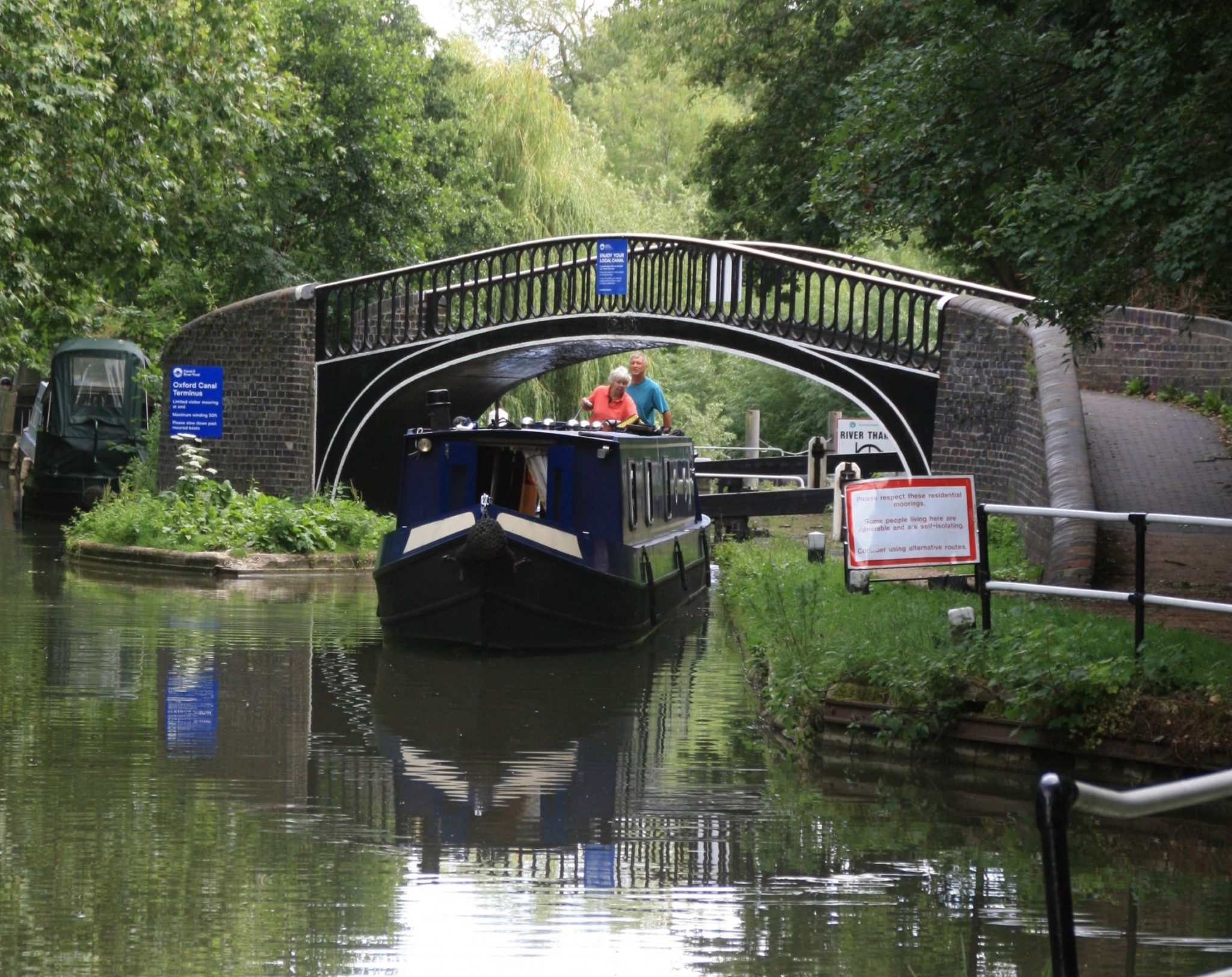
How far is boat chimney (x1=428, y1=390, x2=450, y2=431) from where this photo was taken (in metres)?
14.1

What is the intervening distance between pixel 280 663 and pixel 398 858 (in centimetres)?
560

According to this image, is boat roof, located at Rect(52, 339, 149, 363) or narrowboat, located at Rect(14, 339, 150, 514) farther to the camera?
boat roof, located at Rect(52, 339, 149, 363)

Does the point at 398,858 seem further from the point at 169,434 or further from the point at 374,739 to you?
the point at 169,434

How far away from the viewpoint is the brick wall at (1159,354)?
20.5 m

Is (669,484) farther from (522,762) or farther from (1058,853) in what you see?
(1058,853)

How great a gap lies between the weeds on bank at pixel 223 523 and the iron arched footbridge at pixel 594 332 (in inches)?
125

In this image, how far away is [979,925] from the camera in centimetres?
569

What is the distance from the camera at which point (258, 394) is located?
24641 mm

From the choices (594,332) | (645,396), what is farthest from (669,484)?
(594,332)

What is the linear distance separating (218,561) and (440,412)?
5321 mm

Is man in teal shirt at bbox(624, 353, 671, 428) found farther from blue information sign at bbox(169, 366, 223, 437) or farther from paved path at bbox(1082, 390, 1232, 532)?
blue information sign at bbox(169, 366, 223, 437)

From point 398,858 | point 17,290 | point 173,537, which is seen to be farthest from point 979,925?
point 17,290

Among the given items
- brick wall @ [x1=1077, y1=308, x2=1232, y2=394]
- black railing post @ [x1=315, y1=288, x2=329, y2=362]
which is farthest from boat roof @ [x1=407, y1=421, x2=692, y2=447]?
black railing post @ [x1=315, y1=288, x2=329, y2=362]

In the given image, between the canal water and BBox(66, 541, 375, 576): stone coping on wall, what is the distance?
6.89 m
